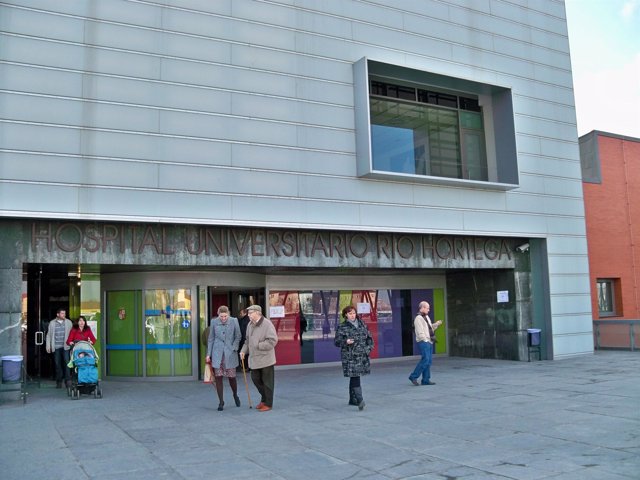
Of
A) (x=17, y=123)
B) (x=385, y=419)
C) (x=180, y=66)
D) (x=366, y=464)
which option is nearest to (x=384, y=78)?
(x=180, y=66)

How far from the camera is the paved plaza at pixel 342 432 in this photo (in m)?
6.52

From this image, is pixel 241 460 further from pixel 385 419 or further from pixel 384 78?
pixel 384 78

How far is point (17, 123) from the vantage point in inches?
458

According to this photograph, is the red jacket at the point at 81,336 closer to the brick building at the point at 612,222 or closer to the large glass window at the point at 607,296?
the brick building at the point at 612,222

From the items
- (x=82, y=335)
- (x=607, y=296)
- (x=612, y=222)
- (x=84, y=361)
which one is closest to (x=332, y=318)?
(x=82, y=335)

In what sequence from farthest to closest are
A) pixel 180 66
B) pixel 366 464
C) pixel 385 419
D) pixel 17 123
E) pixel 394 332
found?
pixel 394 332 → pixel 180 66 → pixel 17 123 → pixel 385 419 → pixel 366 464

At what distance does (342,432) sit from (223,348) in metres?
3.10

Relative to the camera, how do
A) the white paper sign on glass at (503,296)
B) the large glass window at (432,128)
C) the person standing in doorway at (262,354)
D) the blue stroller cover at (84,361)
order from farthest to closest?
the white paper sign on glass at (503,296) → the large glass window at (432,128) → the blue stroller cover at (84,361) → the person standing in doorway at (262,354)

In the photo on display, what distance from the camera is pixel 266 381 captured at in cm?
1044

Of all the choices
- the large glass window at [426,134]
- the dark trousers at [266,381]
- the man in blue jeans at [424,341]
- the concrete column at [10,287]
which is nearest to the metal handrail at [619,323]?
the large glass window at [426,134]

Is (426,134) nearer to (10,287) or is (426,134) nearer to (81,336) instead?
(81,336)

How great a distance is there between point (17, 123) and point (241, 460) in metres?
8.01

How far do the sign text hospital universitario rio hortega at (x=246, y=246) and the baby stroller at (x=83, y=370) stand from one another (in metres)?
1.70

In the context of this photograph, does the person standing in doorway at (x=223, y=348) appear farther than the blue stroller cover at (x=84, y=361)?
No
